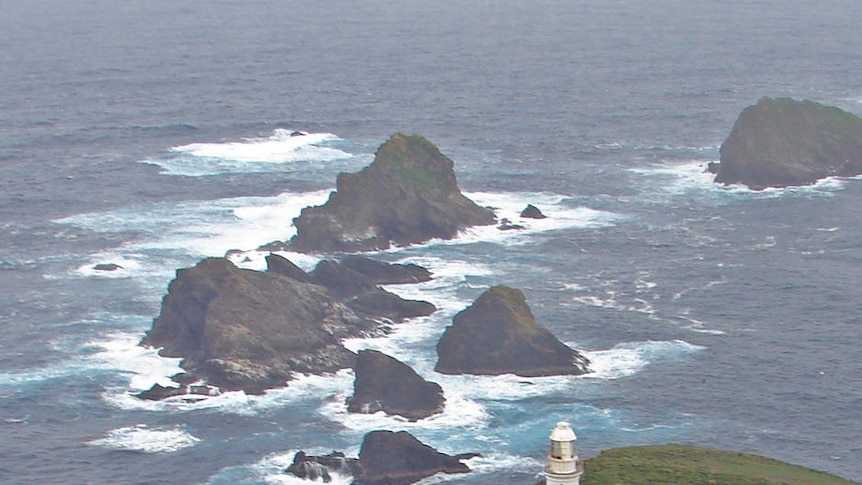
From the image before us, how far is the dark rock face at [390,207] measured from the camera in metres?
141

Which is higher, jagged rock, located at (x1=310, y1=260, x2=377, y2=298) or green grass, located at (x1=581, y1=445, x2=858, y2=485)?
green grass, located at (x1=581, y1=445, x2=858, y2=485)

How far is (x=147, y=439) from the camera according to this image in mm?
100812

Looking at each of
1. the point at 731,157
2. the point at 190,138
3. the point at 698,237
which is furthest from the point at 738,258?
the point at 190,138

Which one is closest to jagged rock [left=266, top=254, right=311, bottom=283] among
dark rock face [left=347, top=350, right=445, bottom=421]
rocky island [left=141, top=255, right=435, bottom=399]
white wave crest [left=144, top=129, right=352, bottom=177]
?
rocky island [left=141, top=255, right=435, bottom=399]

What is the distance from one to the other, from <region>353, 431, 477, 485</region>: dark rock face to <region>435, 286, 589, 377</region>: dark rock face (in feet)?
55.8

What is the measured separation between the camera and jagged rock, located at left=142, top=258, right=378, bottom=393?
4328 inches

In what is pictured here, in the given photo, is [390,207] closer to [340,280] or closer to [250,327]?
[340,280]

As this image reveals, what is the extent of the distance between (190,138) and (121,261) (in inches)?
2248

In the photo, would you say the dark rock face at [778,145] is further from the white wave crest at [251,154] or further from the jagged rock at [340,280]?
the jagged rock at [340,280]

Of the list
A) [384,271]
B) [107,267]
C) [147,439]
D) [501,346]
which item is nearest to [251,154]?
[107,267]

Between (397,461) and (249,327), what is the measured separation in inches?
865

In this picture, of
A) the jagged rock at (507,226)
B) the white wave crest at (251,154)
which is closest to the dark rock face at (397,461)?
the jagged rock at (507,226)

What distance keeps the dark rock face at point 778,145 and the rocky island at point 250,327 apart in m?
55.8

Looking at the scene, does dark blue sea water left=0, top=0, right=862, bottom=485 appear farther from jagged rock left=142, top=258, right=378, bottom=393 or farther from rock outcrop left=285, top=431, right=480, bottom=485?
jagged rock left=142, top=258, right=378, bottom=393
